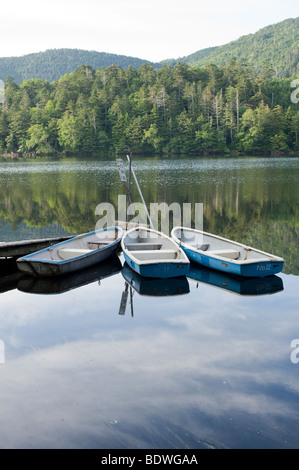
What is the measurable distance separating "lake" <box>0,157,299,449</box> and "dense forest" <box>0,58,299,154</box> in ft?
261

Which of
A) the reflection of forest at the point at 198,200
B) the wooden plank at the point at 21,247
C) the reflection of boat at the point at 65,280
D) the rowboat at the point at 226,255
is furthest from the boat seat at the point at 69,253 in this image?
the reflection of forest at the point at 198,200

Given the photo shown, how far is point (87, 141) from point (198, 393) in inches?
3639

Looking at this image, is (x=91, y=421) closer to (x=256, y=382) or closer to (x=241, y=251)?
(x=256, y=382)

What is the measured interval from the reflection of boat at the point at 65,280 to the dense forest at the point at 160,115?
7856 centimetres

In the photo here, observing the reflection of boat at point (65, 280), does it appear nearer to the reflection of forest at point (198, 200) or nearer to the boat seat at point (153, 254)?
the boat seat at point (153, 254)

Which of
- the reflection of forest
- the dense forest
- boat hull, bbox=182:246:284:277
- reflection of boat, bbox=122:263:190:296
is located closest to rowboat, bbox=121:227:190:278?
reflection of boat, bbox=122:263:190:296

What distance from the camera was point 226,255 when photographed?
1357 cm

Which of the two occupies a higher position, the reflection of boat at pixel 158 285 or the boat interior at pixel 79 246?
the boat interior at pixel 79 246

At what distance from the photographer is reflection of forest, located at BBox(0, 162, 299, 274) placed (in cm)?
A: 1937

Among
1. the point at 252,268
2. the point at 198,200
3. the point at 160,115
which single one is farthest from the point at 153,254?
the point at 160,115

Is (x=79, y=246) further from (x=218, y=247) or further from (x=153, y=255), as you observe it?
(x=218, y=247)

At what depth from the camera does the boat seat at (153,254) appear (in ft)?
44.1
